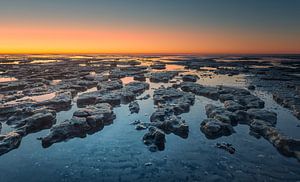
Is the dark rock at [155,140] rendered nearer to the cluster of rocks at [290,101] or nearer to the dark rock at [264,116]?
the dark rock at [264,116]

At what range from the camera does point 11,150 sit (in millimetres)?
14305

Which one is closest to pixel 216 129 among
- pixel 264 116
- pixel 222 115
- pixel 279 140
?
pixel 222 115

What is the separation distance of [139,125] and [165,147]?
13.2 ft

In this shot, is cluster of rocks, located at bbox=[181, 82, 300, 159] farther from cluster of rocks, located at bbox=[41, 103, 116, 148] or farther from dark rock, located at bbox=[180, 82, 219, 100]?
cluster of rocks, located at bbox=[41, 103, 116, 148]

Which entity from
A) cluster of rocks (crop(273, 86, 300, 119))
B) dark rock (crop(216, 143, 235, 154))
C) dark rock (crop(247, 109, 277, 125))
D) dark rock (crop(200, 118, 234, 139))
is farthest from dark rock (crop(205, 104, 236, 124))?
cluster of rocks (crop(273, 86, 300, 119))

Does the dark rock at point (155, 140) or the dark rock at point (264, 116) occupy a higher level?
the dark rock at point (264, 116)

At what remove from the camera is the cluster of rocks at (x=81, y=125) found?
51.2 feet

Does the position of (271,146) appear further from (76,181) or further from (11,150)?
(11,150)

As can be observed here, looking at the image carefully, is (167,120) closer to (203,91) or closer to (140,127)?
(140,127)

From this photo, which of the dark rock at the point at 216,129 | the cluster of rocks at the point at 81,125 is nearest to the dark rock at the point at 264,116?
the dark rock at the point at 216,129

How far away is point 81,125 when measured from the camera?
17016 millimetres

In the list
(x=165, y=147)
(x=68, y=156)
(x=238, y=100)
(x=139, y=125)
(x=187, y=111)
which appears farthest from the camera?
(x=238, y=100)

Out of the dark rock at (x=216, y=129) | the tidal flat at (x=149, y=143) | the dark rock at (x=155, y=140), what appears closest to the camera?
the tidal flat at (x=149, y=143)

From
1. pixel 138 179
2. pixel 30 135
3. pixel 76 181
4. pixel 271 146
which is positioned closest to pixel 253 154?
pixel 271 146
